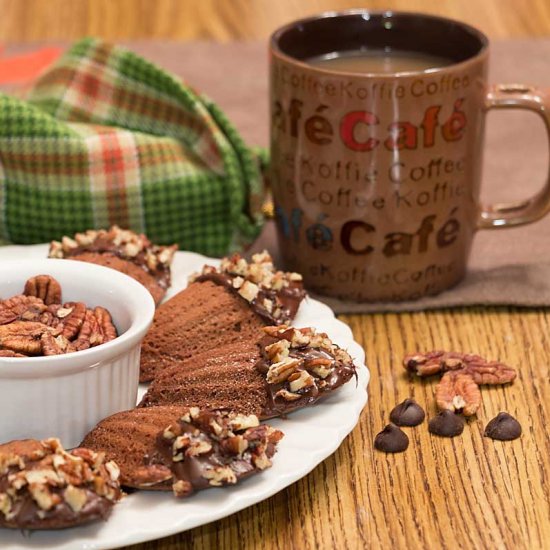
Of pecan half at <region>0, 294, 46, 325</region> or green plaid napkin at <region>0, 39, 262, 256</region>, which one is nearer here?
pecan half at <region>0, 294, 46, 325</region>

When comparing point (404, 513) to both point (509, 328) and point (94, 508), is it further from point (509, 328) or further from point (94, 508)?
point (509, 328)

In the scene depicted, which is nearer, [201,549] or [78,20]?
[201,549]

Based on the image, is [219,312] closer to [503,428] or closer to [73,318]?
[73,318]

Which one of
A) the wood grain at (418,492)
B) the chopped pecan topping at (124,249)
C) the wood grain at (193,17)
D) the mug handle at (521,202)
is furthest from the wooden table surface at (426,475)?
the wood grain at (193,17)

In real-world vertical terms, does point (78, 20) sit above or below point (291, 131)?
below

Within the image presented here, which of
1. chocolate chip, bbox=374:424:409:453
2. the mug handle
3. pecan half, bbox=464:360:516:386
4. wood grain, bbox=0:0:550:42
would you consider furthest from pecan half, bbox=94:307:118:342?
wood grain, bbox=0:0:550:42

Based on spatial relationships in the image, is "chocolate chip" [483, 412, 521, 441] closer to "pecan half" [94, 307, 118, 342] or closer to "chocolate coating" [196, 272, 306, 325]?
"chocolate coating" [196, 272, 306, 325]

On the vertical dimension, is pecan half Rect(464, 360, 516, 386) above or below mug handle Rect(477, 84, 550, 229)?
below

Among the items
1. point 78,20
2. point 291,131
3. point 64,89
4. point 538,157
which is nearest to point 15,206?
point 64,89
